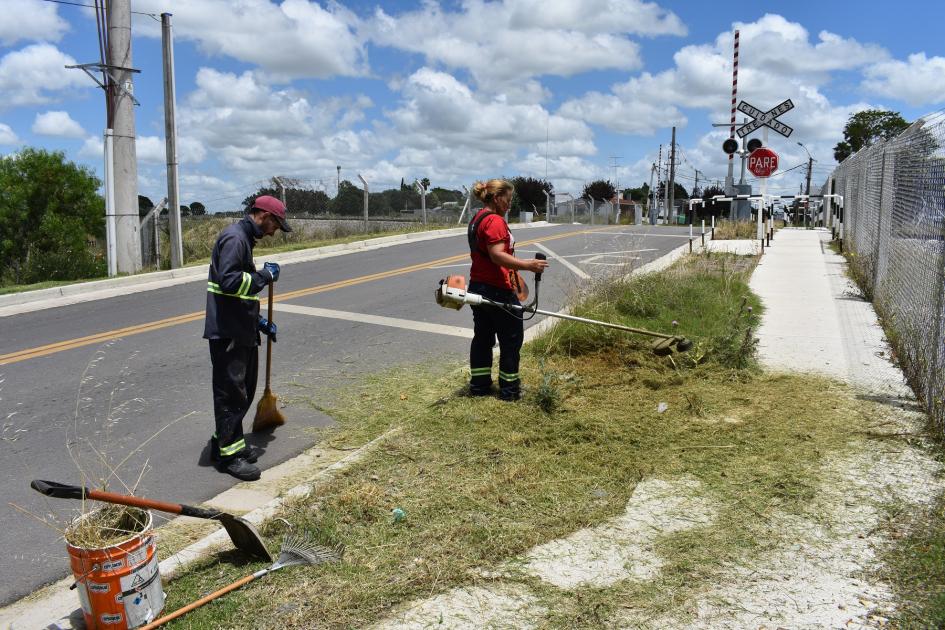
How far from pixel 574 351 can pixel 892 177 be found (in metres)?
4.76

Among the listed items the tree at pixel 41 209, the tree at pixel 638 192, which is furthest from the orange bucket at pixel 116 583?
the tree at pixel 638 192

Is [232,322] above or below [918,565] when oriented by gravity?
above

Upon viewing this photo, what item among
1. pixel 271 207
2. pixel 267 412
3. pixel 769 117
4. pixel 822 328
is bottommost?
pixel 267 412

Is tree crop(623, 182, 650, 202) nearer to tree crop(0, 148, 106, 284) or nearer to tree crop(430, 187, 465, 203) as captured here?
tree crop(430, 187, 465, 203)

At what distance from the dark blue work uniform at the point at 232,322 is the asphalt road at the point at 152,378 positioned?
38 centimetres

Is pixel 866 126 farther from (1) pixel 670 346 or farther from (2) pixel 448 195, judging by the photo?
(1) pixel 670 346

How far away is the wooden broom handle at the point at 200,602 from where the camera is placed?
308cm

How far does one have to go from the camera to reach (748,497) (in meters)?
4.09

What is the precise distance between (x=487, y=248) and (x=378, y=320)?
4317 millimetres

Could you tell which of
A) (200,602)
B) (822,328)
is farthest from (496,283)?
(822,328)

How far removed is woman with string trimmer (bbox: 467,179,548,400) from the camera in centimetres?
566

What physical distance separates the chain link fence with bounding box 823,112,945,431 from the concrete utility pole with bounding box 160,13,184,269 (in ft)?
42.4

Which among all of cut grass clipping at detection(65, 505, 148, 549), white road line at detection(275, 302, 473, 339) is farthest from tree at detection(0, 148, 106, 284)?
cut grass clipping at detection(65, 505, 148, 549)

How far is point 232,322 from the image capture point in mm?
4688
